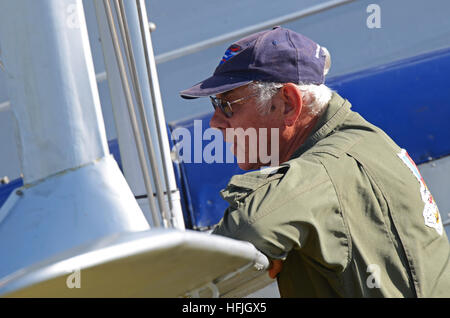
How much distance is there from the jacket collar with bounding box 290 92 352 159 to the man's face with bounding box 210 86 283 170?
106 mm

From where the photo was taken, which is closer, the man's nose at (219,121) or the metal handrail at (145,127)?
the metal handrail at (145,127)

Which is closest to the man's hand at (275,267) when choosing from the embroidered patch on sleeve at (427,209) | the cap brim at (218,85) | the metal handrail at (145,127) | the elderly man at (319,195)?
the elderly man at (319,195)

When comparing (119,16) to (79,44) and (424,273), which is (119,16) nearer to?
(79,44)

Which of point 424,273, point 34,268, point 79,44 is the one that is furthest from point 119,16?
point 424,273

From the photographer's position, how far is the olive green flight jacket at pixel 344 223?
1246mm

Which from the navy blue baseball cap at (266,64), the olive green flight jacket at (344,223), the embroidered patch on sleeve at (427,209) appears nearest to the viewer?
the olive green flight jacket at (344,223)

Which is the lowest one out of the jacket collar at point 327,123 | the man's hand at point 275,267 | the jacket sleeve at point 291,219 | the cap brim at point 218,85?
the man's hand at point 275,267

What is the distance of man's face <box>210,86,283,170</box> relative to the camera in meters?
1.67

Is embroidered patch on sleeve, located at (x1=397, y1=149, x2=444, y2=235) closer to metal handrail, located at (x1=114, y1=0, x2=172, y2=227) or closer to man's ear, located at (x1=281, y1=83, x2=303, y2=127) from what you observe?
man's ear, located at (x1=281, y1=83, x2=303, y2=127)

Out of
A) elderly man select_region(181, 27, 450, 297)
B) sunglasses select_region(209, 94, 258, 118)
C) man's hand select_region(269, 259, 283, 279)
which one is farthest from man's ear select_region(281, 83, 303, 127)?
man's hand select_region(269, 259, 283, 279)

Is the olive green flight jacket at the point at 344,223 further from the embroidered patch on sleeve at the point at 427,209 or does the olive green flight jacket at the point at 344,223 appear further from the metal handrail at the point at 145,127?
the metal handrail at the point at 145,127

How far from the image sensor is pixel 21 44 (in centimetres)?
121

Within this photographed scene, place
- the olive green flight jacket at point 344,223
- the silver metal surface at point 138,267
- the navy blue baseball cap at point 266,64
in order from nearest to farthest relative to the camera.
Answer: the silver metal surface at point 138,267
the olive green flight jacket at point 344,223
the navy blue baseball cap at point 266,64
